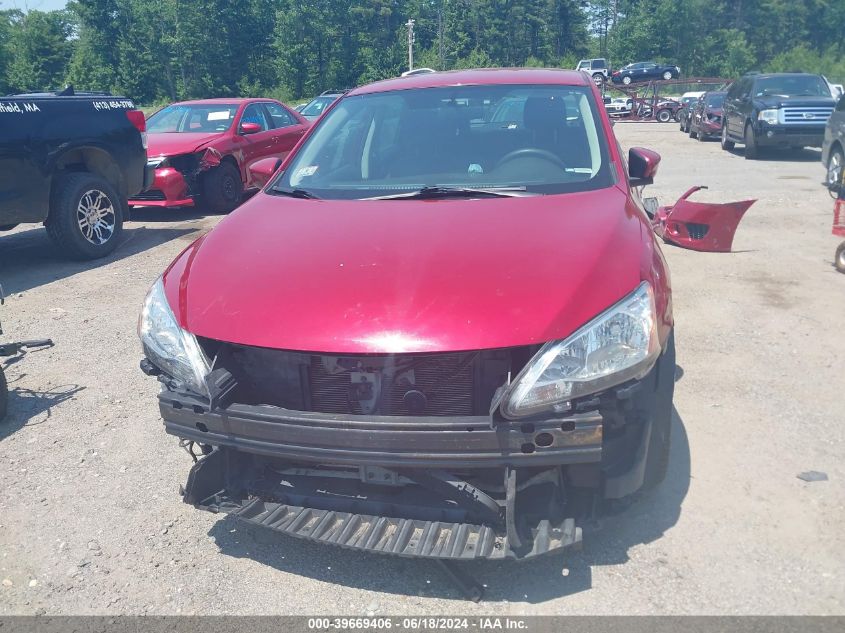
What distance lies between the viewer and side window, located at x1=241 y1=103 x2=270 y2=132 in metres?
10.9

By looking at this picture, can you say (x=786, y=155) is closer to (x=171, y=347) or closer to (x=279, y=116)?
(x=279, y=116)

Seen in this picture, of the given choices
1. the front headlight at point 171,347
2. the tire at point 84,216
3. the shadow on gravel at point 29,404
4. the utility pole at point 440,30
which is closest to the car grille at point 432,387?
the front headlight at point 171,347

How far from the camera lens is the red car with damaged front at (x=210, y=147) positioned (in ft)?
32.3

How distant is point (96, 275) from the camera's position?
24.1 feet

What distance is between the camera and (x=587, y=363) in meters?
2.41

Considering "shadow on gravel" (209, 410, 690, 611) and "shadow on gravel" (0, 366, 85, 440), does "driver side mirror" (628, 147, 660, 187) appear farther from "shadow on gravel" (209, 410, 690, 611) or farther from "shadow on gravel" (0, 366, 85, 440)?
"shadow on gravel" (0, 366, 85, 440)

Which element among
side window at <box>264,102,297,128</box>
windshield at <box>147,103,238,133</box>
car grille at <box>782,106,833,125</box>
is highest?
windshield at <box>147,103,238,133</box>

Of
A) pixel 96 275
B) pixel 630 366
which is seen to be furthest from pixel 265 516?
pixel 96 275

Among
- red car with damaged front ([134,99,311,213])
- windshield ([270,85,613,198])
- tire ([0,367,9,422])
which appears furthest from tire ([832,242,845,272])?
red car with damaged front ([134,99,311,213])

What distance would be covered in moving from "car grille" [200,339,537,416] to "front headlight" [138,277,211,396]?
56 mm

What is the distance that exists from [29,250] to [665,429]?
26.0 feet

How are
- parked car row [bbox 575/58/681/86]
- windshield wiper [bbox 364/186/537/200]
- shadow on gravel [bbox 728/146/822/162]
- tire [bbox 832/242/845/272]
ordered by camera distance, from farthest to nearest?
1. parked car row [bbox 575/58/681/86]
2. shadow on gravel [bbox 728/146/822/162]
3. tire [bbox 832/242/845/272]
4. windshield wiper [bbox 364/186/537/200]

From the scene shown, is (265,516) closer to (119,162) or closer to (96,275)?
(96,275)

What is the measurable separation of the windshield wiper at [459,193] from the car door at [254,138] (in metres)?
7.61
